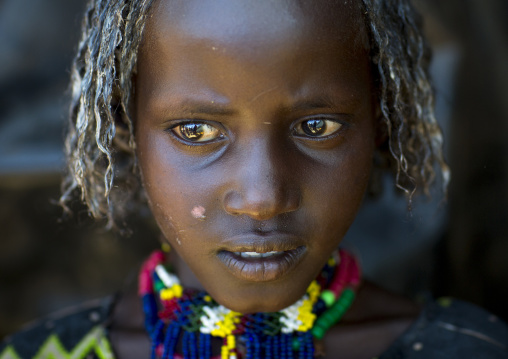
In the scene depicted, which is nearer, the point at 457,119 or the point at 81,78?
the point at 81,78

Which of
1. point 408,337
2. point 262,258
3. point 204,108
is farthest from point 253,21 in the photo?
point 408,337

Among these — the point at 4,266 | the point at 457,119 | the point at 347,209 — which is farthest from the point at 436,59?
the point at 4,266

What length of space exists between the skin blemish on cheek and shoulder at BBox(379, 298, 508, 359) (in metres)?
0.58

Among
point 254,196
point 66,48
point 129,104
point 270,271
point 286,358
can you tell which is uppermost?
point 66,48

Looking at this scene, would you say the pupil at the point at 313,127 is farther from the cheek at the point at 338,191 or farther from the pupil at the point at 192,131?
the pupil at the point at 192,131

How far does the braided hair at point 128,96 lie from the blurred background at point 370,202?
2.07 feet

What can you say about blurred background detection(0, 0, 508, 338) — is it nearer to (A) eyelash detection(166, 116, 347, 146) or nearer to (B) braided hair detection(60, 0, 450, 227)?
(B) braided hair detection(60, 0, 450, 227)

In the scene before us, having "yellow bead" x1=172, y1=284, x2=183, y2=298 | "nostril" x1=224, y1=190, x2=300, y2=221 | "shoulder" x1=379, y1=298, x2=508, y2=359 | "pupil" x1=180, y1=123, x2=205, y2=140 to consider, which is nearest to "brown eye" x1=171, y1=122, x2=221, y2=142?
"pupil" x1=180, y1=123, x2=205, y2=140

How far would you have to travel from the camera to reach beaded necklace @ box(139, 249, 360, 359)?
133cm

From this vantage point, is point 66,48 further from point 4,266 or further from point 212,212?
point 212,212

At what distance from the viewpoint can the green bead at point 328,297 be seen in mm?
1408

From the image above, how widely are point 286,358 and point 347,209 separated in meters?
0.38

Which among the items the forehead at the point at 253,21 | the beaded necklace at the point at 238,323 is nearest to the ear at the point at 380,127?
the forehead at the point at 253,21

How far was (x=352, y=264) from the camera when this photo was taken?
1.52 meters
